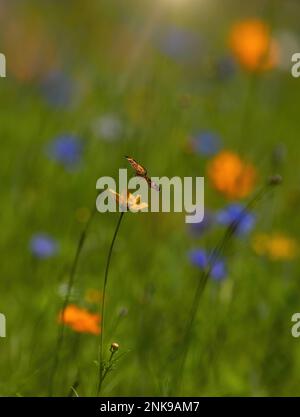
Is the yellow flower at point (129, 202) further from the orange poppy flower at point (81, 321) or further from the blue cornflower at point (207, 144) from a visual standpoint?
the blue cornflower at point (207, 144)

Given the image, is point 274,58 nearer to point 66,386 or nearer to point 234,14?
point 66,386

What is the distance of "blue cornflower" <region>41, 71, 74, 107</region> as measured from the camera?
2.65 m

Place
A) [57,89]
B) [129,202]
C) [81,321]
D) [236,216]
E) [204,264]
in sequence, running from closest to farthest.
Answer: [129,202], [81,321], [204,264], [236,216], [57,89]

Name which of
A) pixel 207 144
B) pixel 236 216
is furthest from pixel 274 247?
pixel 207 144

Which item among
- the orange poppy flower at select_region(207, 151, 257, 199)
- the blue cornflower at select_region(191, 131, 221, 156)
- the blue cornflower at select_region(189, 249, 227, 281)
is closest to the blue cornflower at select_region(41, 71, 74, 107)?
the blue cornflower at select_region(191, 131, 221, 156)

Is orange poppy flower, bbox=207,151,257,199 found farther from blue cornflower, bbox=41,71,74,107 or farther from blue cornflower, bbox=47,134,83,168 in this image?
blue cornflower, bbox=41,71,74,107

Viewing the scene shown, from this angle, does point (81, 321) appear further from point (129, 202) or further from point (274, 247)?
point (274, 247)

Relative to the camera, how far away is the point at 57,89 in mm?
2770

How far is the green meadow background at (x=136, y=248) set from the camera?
1.46 metres

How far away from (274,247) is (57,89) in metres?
1.13

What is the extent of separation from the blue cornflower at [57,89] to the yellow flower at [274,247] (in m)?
0.93

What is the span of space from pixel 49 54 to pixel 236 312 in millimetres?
1711

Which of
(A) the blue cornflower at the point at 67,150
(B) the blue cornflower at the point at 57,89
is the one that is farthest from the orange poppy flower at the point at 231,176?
(B) the blue cornflower at the point at 57,89

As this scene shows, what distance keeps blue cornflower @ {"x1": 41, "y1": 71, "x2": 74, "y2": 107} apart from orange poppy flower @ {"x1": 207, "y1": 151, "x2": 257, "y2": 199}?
73 cm
